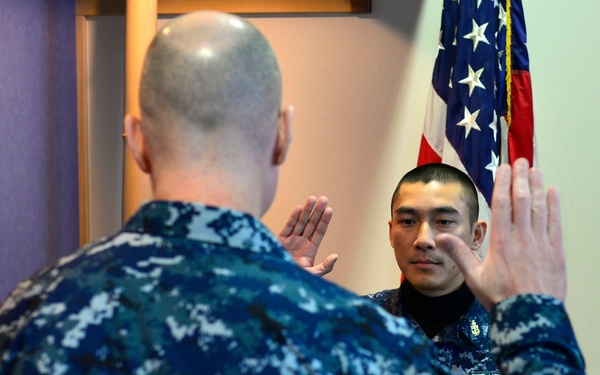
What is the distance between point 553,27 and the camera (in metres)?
3.80

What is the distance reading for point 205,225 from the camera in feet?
3.50

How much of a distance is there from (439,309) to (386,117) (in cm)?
146

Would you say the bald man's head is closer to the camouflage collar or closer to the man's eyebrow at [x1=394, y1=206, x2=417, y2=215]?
the camouflage collar

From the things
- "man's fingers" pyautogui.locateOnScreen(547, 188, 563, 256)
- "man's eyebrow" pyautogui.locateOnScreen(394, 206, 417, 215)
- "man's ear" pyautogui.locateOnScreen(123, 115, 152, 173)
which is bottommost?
"man's eyebrow" pyautogui.locateOnScreen(394, 206, 417, 215)

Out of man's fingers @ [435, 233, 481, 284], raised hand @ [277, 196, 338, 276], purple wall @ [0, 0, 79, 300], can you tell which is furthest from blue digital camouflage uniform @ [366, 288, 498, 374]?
purple wall @ [0, 0, 79, 300]

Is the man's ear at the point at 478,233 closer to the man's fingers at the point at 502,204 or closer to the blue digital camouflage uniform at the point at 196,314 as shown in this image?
the man's fingers at the point at 502,204

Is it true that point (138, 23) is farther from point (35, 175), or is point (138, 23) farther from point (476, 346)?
point (476, 346)

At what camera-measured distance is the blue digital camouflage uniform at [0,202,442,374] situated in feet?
3.28

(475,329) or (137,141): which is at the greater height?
(137,141)

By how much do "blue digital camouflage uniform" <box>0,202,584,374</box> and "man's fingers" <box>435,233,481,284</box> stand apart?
0.60 ft

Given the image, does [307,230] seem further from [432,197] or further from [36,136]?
[36,136]

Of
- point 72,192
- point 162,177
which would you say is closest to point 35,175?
point 72,192

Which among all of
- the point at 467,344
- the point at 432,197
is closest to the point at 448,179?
the point at 432,197

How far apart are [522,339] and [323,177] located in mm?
2795
